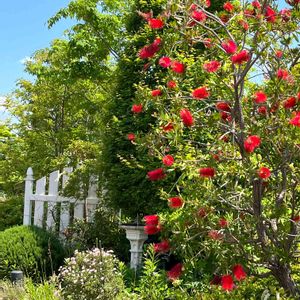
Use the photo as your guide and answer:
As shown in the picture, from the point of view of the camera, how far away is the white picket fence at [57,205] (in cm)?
719

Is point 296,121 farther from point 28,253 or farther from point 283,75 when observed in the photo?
point 28,253

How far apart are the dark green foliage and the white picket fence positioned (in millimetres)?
2052

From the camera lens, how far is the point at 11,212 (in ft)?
34.2

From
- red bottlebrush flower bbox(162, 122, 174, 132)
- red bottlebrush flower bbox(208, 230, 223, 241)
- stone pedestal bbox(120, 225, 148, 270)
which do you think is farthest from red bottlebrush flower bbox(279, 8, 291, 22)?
stone pedestal bbox(120, 225, 148, 270)

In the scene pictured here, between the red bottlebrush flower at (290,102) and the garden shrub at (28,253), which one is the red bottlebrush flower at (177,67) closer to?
the red bottlebrush flower at (290,102)

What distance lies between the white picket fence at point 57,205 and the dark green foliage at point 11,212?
6.73 feet

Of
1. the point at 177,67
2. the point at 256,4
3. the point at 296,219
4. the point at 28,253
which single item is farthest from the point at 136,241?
the point at 256,4

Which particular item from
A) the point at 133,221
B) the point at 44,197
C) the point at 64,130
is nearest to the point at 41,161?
the point at 64,130

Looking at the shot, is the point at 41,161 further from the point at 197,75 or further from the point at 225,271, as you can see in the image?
the point at 225,271

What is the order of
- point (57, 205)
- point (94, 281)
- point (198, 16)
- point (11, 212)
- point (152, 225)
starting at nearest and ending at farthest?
point (198, 16)
point (152, 225)
point (94, 281)
point (57, 205)
point (11, 212)

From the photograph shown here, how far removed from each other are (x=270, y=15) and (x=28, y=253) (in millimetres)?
4436

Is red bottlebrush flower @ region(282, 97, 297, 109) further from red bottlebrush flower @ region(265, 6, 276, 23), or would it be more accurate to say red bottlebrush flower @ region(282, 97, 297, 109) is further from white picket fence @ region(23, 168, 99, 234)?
white picket fence @ region(23, 168, 99, 234)

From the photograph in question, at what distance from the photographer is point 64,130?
10.6 meters

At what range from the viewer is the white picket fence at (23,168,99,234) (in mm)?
7188
